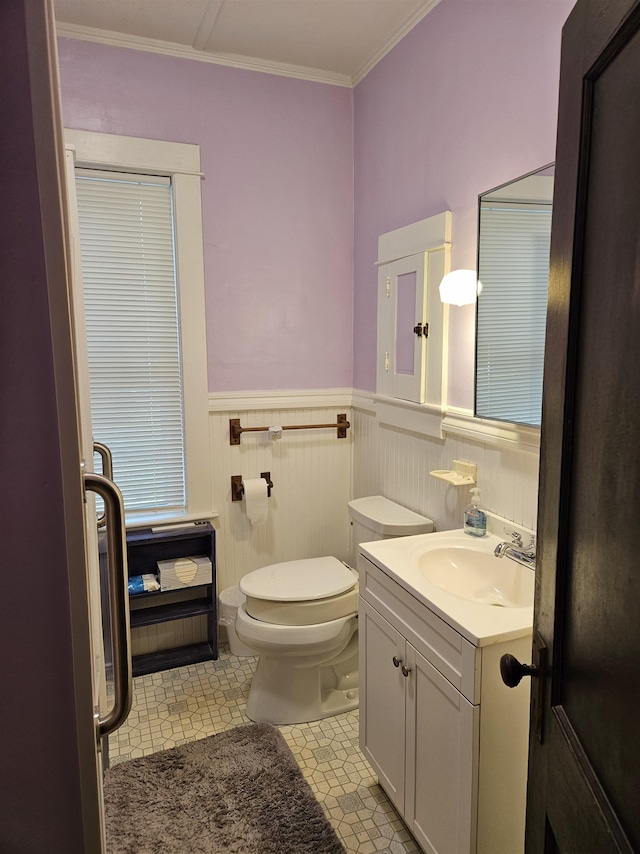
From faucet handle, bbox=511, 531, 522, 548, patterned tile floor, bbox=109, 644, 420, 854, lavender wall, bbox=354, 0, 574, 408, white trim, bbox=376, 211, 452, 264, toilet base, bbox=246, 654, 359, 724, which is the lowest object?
patterned tile floor, bbox=109, 644, 420, 854

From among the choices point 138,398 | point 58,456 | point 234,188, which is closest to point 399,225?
point 234,188

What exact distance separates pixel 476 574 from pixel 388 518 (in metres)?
0.57

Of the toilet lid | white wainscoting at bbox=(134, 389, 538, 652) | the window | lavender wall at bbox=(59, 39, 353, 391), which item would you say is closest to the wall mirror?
white wainscoting at bbox=(134, 389, 538, 652)

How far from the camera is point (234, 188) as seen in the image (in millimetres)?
2547

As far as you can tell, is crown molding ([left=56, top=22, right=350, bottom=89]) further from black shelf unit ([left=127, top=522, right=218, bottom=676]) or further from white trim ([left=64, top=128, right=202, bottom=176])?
black shelf unit ([left=127, top=522, right=218, bottom=676])

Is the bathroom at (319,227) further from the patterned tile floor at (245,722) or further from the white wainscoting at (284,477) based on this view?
the patterned tile floor at (245,722)

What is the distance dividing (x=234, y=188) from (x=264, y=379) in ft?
2.81

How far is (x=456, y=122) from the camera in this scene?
196cm

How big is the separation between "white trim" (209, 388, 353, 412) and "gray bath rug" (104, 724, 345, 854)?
1347 mm

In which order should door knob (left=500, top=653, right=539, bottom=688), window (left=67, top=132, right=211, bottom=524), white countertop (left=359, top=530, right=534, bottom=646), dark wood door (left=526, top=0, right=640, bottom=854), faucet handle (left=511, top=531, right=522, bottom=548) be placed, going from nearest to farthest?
1. dark wood door (left=526, top=0, right=640, bottom=854)
2. door knob (left=500, top=653, right=539, bottom=688)
3. white countertop (left=359, top=530, right=534, bottom=646)
4. faucet handle (left=511, top=531, right=522, bottom=548)
5. window (left=67, top=132, right=211, bottom=524)

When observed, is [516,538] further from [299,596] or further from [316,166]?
[316,166]

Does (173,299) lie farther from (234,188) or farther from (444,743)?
(444,743)

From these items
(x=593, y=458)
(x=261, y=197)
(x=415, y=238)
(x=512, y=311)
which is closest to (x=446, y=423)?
(x=512, y=311)

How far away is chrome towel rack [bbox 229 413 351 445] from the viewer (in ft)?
8.77
